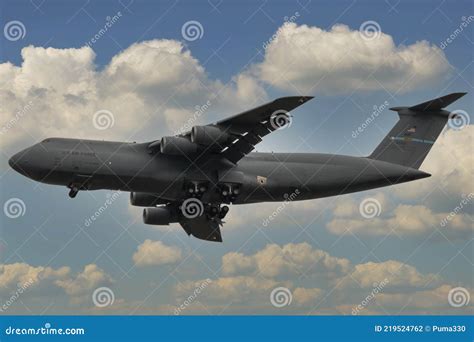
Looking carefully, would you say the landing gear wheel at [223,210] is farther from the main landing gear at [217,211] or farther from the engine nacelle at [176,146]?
the engine nacelle at [176,146]

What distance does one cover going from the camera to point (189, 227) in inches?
1097

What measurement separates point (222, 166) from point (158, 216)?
453 centimetres

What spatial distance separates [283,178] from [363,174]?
2.90 metres

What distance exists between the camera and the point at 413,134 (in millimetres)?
27000

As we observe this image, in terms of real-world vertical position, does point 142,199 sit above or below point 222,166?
above

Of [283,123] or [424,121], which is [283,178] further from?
[424,121]

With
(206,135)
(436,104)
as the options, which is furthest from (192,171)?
(436,104)

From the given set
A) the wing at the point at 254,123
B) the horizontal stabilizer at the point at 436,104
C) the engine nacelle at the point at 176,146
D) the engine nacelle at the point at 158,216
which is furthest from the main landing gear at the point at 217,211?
the horizontal stabilizer at the point at 436,104

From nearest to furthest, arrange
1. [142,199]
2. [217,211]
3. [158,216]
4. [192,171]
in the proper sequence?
[192,171] → [217,211] → [142,199] → [158,216]

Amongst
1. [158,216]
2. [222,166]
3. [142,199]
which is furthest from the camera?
[158,216]

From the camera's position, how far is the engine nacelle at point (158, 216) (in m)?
27.2

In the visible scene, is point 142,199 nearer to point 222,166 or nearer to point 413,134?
point 222,166

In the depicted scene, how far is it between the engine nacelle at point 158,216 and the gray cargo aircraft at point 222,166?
37 mm

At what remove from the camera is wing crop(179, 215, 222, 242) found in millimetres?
27719
